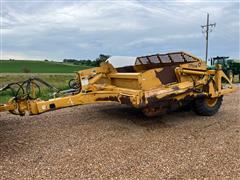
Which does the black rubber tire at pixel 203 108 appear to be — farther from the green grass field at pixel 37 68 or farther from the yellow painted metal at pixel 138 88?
the green grass field at pixel 37 68

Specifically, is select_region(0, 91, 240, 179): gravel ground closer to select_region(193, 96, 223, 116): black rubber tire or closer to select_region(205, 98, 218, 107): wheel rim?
select_region(193, 96, 223, 116): black rubber tire

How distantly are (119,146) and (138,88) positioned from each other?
136 cm

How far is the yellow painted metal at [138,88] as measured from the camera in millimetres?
5149

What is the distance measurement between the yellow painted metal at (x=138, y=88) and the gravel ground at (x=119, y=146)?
49 cm

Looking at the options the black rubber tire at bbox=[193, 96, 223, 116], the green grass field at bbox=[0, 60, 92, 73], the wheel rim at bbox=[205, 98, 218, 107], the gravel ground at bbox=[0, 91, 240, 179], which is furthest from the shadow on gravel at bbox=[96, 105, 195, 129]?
the green grass field at bbox=[0, 60, 92, 73]

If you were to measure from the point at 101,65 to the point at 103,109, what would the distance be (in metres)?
1.09

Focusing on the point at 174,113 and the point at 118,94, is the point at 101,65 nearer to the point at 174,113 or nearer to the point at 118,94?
the point at 118,94

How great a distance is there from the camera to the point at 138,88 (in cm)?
571

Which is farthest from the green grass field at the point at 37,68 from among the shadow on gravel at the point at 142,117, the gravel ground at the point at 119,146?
the gravel ground at the point at 119,146

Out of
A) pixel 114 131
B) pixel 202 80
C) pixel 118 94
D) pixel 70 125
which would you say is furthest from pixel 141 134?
pixel 202 80

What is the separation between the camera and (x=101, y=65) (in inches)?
268

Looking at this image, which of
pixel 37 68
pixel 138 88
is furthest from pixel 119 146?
pixel 37 68

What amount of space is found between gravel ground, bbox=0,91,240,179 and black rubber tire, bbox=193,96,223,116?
0.13 meters

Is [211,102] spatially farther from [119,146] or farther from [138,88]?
[119,146]
